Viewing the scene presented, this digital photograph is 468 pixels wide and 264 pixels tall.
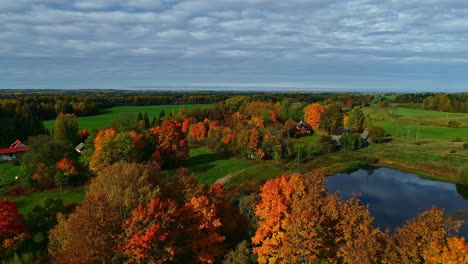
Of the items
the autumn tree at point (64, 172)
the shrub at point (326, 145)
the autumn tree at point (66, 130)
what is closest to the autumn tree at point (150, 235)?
the autumn tree at point (64, 172)

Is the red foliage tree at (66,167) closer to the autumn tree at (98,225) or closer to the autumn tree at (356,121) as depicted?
the autumn tree at (98,225)

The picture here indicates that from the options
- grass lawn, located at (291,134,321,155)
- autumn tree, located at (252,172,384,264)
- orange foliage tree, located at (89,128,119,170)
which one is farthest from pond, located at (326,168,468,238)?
orange foliage tree, located at (89,128,119,170)

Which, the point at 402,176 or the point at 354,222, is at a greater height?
the point at 354,222

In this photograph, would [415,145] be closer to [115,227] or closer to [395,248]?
[395,248]

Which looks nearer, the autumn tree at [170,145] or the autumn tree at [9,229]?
the autumn tree at [9,229]

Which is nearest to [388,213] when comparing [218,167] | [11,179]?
[218,167]

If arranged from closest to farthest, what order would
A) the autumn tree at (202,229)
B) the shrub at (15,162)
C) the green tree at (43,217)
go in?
the autumn tree at (202,229) → the green tree at (43,217) → the shrub at (15,162)
